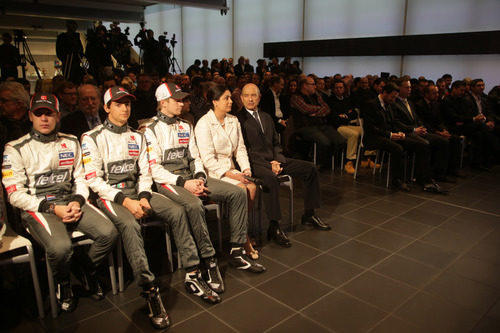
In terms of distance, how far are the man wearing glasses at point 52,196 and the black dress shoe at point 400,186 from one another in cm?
357

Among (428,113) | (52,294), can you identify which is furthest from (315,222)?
(428,113)

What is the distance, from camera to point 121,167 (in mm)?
2639

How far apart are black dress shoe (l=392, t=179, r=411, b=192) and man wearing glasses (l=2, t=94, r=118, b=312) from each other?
357 cm

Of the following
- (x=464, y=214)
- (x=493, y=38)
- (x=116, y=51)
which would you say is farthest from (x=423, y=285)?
(x=116, y=51)

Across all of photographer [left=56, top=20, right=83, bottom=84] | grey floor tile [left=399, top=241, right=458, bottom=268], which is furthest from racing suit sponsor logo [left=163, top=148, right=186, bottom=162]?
photographer [left=56, top=20, right=83, bottom=84]

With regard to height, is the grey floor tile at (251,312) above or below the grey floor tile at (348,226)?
below

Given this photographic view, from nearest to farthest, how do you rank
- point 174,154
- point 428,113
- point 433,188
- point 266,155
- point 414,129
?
point 174,154 < point 266,155 < point 433,188 < point 414,129 < point 428,113

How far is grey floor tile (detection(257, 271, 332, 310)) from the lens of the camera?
97.5 inches

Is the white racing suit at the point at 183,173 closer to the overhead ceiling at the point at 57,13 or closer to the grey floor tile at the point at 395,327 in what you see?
the grey floor tile at the point at 395,327

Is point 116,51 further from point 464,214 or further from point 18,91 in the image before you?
point 464,214

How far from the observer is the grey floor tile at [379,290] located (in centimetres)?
246

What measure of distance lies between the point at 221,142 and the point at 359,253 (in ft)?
4.65

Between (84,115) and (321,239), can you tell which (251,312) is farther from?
(84,115)

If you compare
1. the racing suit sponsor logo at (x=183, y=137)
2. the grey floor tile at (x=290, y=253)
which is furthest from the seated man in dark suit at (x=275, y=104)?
the racing suit sponsor logo at (x=183, y=137)
